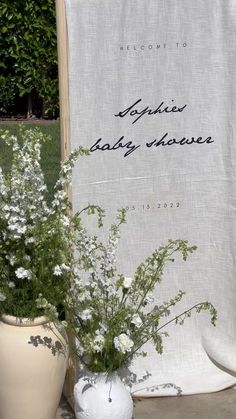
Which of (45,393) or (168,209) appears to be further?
(168,209)

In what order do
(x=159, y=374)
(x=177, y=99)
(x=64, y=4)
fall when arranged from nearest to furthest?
(x=64, y=4)
(x=177, y=99)
(x=159, y=374)

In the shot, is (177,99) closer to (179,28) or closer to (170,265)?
(179,28)

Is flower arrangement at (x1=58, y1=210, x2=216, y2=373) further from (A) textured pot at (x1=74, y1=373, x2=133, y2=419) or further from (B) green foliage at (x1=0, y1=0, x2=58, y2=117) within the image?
(B) green foliage at (x1=0, y1=0, x2=58, y2=117)

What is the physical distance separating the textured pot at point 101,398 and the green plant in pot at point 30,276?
14 centimetres

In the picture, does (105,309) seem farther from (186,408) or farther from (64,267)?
(186,408)

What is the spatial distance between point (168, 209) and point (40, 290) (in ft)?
2.88

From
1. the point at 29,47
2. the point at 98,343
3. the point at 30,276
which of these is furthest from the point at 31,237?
the point at 29,47

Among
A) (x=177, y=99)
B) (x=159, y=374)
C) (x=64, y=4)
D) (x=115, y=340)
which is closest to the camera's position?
(x=115, y=340)

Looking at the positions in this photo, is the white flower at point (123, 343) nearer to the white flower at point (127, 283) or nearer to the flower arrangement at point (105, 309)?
the flower arrangement at point (105, 309)

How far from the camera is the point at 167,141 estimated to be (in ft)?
13.0

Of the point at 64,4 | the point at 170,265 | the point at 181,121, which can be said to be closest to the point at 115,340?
the point at 170,265

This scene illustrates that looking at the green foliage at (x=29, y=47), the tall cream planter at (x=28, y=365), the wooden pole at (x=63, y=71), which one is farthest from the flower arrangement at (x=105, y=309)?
the green foliage at (x=29, y=47)

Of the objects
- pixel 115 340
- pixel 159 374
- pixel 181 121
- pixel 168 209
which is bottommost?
pixel 159 374

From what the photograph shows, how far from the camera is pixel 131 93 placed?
12.7ft
